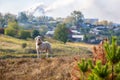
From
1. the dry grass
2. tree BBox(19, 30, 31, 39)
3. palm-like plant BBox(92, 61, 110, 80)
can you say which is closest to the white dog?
the dry grass

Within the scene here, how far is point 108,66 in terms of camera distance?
15.9m

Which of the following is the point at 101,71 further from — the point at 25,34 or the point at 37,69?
the point at 25,34

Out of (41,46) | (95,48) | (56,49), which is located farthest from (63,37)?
(95,48)

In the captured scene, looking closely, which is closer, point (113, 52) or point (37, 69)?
point (113, 52)

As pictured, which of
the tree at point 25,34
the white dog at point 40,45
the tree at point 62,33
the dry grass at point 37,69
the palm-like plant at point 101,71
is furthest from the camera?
the tree at point 25,34

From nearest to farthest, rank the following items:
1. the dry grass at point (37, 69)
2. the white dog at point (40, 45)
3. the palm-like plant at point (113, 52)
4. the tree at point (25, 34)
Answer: the palm-like plant at point (113, 52) < the dry grass at point (37, 69) < the white dog at point (40, 45) < the tree at point (25, 34)

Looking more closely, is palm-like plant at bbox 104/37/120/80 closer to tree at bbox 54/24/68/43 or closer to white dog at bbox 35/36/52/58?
white dog at bbox 35/36/52/58

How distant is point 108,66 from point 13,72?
14876mm

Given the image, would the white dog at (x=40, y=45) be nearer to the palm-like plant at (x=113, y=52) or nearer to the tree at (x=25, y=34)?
the palm-like plant at (x=113, y=52)

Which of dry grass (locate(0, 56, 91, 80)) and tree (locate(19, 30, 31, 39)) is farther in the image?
tree (locate(19, 30, 31, 39))

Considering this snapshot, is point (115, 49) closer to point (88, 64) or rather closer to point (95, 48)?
point (88, 64)

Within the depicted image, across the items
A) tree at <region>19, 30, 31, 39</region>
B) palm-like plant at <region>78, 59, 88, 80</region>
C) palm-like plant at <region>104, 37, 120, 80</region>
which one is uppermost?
palm-like plant at <region>104, 37, 120, 80</region>

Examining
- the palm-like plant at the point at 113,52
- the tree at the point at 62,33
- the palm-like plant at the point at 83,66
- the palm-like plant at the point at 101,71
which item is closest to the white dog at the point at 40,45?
the palm-like plant at the point at 83,66

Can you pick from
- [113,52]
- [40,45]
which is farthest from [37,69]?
[113,52]
